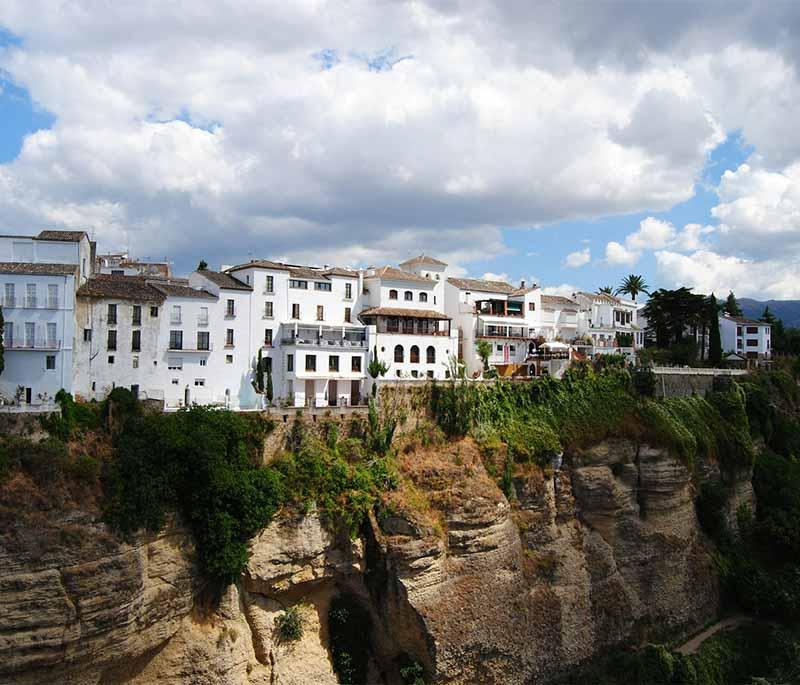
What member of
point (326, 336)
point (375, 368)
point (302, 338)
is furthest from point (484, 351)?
point (302, 338)

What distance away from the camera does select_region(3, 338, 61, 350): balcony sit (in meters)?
29.4

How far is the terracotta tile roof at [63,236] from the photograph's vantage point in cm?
3083

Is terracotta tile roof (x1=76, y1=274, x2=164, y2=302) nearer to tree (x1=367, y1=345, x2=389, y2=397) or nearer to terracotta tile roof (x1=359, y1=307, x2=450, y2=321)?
tree (x1=367, y1=345, x2=389, y2=397)

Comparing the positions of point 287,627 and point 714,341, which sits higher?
point 714,341

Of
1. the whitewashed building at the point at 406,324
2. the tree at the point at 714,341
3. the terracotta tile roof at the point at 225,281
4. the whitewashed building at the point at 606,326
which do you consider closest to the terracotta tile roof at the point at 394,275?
the whitewashed building at the point at 406,324

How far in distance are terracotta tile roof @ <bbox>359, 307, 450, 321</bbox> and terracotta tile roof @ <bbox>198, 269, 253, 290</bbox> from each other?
6.98 meters

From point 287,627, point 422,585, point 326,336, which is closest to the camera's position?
point 287,627

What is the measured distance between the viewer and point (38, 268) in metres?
30.2

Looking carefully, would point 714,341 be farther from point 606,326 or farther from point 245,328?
point 245,328

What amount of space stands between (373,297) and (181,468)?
58.4 feet

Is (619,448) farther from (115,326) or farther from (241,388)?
(115,326)

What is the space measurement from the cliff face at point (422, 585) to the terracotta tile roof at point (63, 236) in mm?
12337

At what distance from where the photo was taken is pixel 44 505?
951 inches

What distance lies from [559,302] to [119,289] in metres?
32.1
